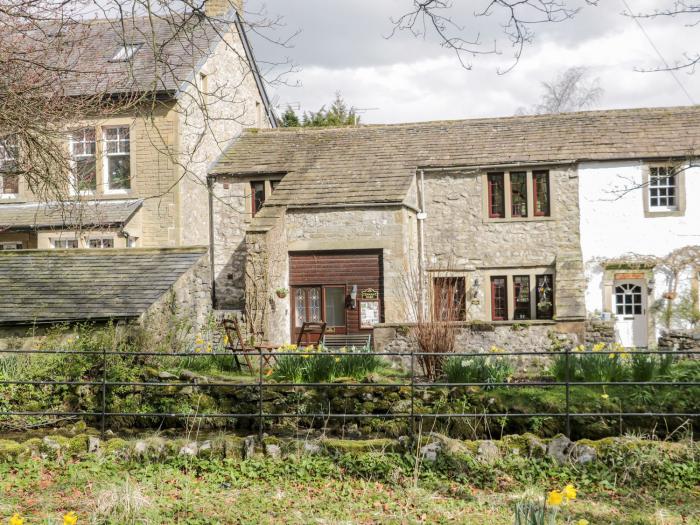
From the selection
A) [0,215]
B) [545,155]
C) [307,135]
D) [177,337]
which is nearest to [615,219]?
[545,155]

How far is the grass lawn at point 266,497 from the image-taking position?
6309 mm

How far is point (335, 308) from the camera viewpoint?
868 inches

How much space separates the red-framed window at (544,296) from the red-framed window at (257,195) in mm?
8823

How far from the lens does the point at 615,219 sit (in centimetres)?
2258

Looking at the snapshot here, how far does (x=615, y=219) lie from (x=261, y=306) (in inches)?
423

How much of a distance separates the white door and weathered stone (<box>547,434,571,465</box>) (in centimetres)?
1537

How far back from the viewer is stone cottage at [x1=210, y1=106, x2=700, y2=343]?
838 inches

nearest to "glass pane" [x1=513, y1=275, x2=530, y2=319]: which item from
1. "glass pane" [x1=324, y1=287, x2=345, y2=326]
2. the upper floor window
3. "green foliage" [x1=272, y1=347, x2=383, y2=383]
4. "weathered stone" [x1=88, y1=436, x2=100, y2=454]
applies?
the upper floor window

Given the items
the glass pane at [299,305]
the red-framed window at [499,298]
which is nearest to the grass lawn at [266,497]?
the glass pane at [299,305]

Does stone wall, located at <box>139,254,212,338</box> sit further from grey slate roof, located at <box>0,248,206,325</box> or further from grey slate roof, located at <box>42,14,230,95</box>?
grey slate roof, located at <box>42,14,230,95</box>

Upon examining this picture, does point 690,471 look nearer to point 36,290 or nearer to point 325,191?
point 36,290

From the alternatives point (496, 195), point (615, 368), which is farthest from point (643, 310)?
point (615, 368)

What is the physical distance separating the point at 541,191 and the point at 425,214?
359cm

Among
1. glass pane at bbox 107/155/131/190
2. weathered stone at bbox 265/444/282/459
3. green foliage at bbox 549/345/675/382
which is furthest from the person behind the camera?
glass pane at bbox 107/155/131/190
